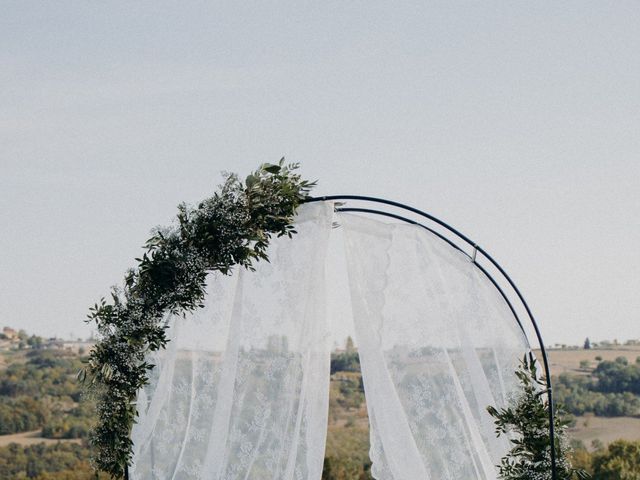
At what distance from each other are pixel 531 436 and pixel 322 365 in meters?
1.40

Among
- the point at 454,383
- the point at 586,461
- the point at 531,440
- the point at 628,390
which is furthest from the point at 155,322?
the point at 628,390

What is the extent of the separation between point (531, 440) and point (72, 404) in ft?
26.0

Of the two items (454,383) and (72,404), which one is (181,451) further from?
(72,404)

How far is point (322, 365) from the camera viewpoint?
4.80 metres

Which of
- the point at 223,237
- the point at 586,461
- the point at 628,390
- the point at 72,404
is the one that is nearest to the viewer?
the point at 223,237

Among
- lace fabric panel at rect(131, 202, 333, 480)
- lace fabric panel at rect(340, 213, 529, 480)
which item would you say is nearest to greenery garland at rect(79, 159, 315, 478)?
lace fabric panel at rect(131, 202, 333, 480)

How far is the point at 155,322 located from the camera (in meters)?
4.77

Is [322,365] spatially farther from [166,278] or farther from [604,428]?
[604,428]

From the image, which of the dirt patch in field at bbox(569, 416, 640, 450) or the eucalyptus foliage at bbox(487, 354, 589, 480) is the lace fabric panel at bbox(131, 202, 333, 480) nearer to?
the eucalyptus foliage at bbox(487, 354, 589, 480)

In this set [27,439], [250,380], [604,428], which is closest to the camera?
[250,380]

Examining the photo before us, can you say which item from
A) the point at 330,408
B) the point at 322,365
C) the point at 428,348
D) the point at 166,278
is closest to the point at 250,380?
the point at 322,365

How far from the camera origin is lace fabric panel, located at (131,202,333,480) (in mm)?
4789

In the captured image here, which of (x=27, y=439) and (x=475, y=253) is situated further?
(x=27, y=439)

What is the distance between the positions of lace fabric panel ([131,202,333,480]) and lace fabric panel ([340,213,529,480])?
31 cm
